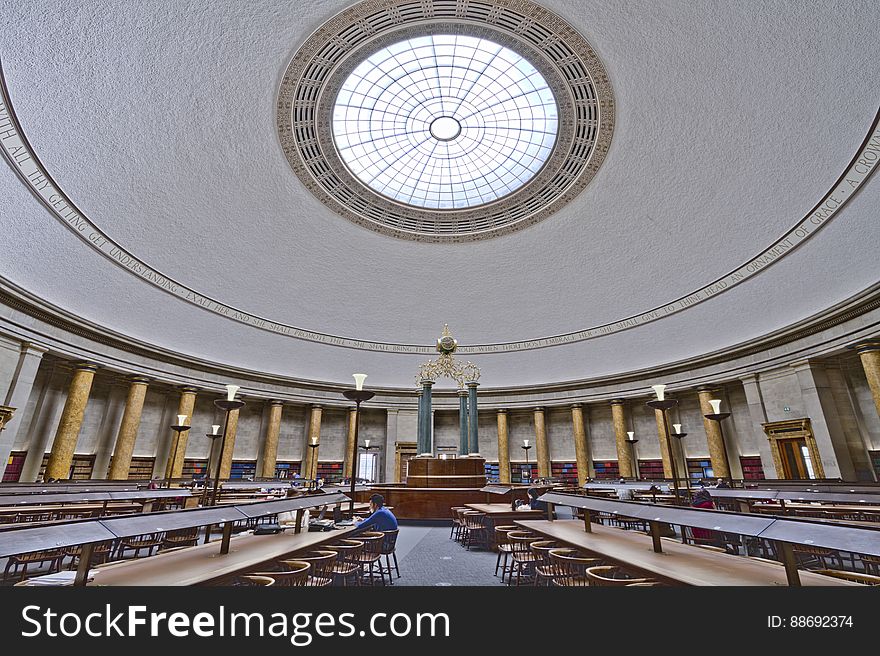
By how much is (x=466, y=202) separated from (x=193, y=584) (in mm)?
9432

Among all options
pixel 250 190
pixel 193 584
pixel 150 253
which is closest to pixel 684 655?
pixel 193 584

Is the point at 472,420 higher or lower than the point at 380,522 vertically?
higher

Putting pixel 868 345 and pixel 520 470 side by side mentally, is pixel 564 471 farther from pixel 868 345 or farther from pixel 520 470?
pixel 868 345

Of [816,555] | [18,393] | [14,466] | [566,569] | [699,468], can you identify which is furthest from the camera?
[699,468]

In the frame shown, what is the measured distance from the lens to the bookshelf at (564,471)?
22.4 metres

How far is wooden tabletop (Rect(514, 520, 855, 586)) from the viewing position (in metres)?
3.18

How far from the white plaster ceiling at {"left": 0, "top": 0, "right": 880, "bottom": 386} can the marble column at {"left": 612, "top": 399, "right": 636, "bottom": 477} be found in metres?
5.87

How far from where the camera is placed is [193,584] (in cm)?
309

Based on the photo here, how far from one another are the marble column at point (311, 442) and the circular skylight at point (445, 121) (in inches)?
581

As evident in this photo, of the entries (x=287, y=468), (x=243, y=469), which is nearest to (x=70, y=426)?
(x=243, y=469)

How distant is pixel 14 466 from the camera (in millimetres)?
14258

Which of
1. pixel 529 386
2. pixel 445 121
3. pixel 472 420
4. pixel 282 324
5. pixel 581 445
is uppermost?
pixel 445 121

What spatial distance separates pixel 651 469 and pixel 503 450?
288 inches

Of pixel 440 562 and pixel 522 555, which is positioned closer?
pixel 522 555
